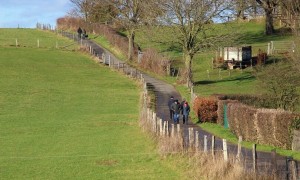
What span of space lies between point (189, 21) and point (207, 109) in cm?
1870

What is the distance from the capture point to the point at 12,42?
268ft

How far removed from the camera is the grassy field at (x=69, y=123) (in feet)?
74.8

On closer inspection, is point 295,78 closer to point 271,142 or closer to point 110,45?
point 271,142

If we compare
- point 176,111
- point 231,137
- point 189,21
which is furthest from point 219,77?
point 231,137

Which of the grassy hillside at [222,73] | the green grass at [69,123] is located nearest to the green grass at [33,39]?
the green grass at [69,123]

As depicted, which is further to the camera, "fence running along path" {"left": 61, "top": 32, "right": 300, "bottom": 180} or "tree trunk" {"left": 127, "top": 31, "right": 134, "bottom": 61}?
"tree trunk" {"left": 127, "top": 31, "right": 134, "bottom": 61}

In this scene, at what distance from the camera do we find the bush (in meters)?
36.8

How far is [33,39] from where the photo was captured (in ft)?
289

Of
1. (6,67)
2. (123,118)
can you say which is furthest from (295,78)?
(6,67)

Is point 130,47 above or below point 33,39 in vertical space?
below

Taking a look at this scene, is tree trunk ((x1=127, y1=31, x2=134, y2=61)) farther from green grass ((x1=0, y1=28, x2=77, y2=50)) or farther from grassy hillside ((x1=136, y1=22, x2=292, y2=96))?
green grass ((x1=0, y1=28, x2=77, y2=50))

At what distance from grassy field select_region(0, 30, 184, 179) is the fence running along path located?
45.1 inches

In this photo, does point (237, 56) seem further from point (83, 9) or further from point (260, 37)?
point (83, 9)

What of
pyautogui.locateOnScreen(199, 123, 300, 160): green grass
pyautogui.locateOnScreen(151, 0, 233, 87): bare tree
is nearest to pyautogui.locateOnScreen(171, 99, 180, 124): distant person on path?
pyautogui.locateOnScreen(199, 123, 300, 160): green grass
